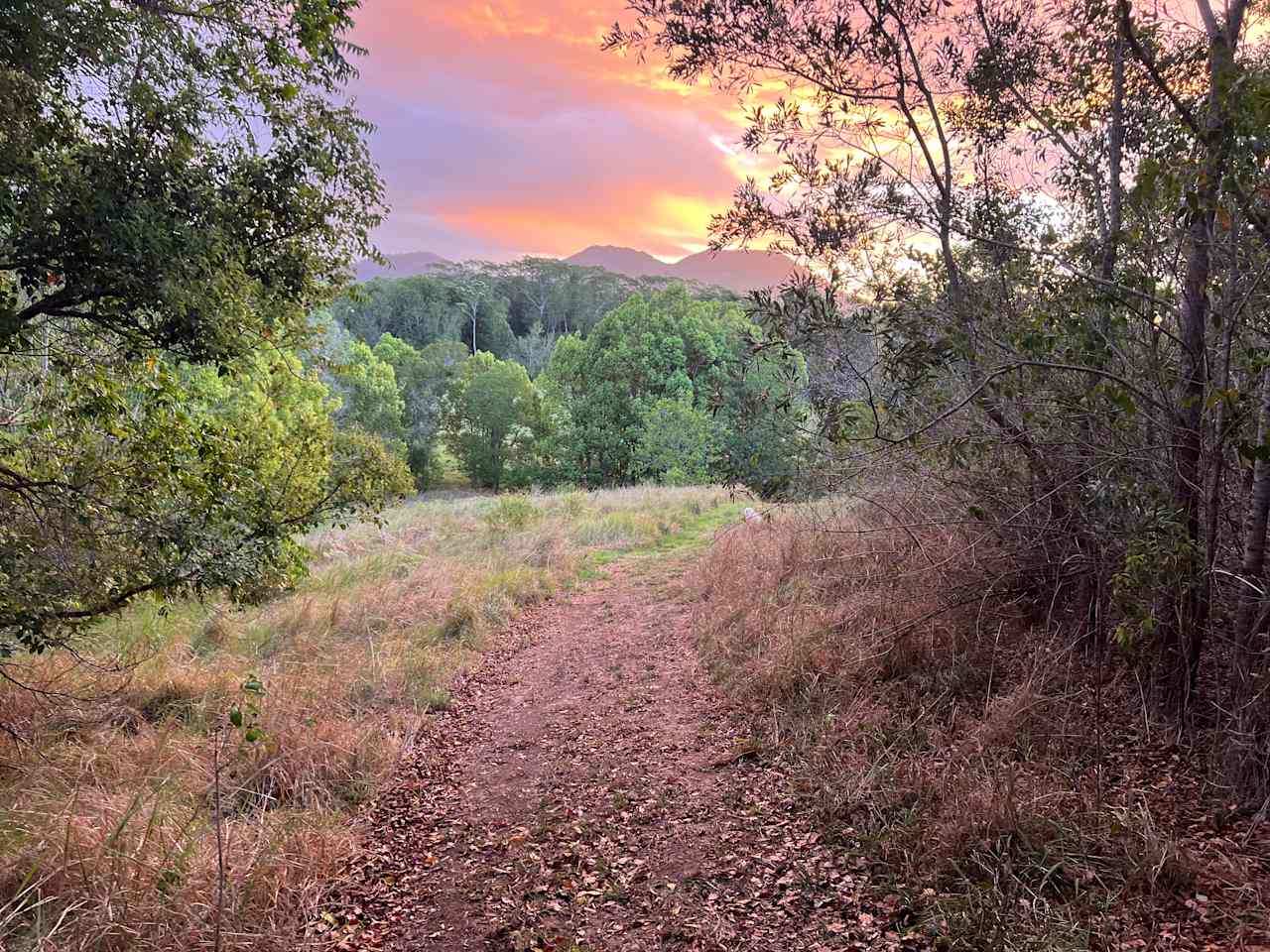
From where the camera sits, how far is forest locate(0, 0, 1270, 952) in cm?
304

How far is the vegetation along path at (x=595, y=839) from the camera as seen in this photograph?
3.16 meters

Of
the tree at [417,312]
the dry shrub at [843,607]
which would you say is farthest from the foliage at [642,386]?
the tree at [417,312]

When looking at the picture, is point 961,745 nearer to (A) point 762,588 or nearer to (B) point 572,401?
(A) point 762,588

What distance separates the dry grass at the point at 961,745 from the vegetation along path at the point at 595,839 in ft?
Result: 0.99

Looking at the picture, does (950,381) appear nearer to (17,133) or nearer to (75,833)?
(17,133)

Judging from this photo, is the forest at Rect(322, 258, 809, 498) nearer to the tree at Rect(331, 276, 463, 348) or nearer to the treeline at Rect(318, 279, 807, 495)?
the treeline at Rect(318, 279, 807, 495)

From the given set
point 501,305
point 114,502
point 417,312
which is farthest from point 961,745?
point 501,305

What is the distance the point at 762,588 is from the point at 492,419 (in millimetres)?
31715

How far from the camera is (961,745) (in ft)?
12.9

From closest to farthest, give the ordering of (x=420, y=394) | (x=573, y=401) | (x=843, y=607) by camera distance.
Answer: (x=843, y=607) < (x=573, y=401) < (x=420, y=394)

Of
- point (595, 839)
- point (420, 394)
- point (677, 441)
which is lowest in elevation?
point (595, 839)

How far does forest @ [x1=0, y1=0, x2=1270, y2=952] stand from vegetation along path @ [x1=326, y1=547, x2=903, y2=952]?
3 centimetres

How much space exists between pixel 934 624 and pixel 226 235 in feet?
18.2

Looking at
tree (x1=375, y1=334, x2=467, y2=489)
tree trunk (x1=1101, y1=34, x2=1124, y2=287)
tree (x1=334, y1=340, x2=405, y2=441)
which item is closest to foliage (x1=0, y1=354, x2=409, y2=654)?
tree trunk (x1=1101, y1=34, x2=1124, y2=287)
